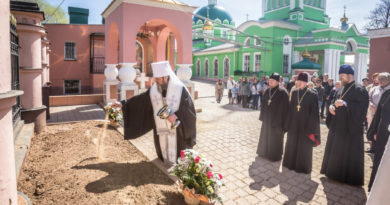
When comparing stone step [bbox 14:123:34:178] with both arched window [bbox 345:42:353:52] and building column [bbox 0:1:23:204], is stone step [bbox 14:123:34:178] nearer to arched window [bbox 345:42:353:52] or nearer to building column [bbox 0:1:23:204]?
building column [bbox 0:1:23:204]

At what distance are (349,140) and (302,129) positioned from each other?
2.53 feet

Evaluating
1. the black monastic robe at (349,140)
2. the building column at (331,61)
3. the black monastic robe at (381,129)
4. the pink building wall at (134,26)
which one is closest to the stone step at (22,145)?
the pink building wall at (134,26)

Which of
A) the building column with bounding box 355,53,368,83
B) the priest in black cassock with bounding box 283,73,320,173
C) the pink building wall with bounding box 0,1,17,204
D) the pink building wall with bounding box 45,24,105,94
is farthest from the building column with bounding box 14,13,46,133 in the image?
the building column with bounding box 355,53,368,83

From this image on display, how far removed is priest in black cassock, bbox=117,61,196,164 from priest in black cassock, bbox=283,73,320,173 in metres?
1.95

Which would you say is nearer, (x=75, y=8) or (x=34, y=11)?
(x=34, y=11)

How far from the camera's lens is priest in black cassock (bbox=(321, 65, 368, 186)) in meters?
4.11

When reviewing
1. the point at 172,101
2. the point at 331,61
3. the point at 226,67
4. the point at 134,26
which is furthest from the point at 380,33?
the point at 226,67

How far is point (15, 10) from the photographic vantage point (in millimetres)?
5430

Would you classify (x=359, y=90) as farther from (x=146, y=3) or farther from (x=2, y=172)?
(x=146, y=3)

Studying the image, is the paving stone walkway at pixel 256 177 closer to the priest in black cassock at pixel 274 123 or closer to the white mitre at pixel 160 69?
the priest in black cassock at pixel 274 123

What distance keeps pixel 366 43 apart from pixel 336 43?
7.58 meters

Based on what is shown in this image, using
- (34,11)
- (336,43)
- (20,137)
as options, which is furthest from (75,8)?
(336,43)

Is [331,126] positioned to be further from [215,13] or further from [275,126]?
[215,13]

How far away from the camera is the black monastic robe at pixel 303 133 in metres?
4.58
